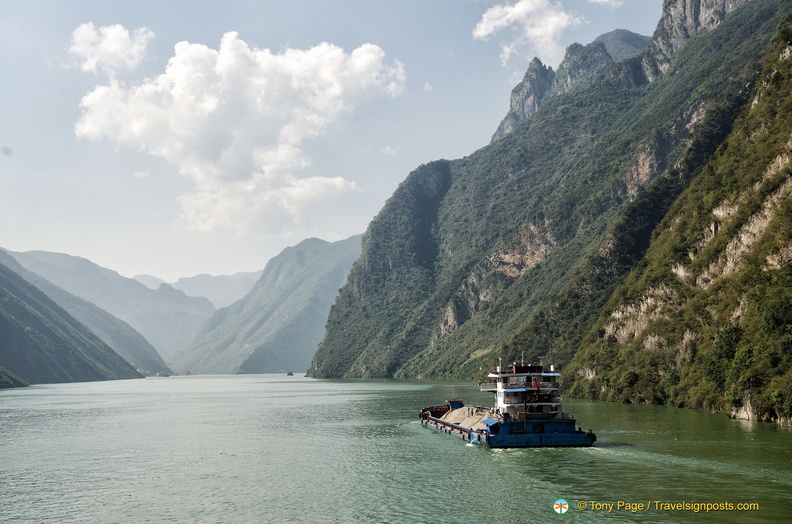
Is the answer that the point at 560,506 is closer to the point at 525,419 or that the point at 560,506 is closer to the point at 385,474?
the point at 385,474

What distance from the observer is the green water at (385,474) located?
4997 centimetres

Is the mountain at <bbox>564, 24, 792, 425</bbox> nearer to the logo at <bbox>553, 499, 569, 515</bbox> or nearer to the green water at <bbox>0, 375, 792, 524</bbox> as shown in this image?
the green water at <bbox>0, 375, 792, 524</bbox>

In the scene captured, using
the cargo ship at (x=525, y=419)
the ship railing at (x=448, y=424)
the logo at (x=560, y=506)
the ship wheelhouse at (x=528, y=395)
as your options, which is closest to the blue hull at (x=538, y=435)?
the cargo ship at (x=525, y=419)

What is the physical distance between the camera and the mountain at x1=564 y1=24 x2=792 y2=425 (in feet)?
306

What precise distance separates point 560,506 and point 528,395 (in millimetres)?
36565

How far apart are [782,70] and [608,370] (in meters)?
76.4

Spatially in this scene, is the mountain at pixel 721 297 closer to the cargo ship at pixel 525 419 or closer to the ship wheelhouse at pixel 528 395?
the cargo ship at pixel 525 419

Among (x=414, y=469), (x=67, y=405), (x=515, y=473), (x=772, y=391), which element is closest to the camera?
(x=515, y=473)

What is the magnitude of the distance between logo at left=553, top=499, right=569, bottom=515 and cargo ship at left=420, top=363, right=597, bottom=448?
28.3 m

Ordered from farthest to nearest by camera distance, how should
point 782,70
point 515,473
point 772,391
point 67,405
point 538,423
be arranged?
1. point 67,405
2. point 782,70
3. point 772,391
4. point 538,423
5. point 515,473

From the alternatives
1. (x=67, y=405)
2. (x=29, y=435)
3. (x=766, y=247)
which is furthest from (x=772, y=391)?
(x=67, y=405)

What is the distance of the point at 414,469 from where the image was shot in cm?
6869

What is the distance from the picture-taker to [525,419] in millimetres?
81000

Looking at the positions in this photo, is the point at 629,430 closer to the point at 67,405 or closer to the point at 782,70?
the point at 782,70
